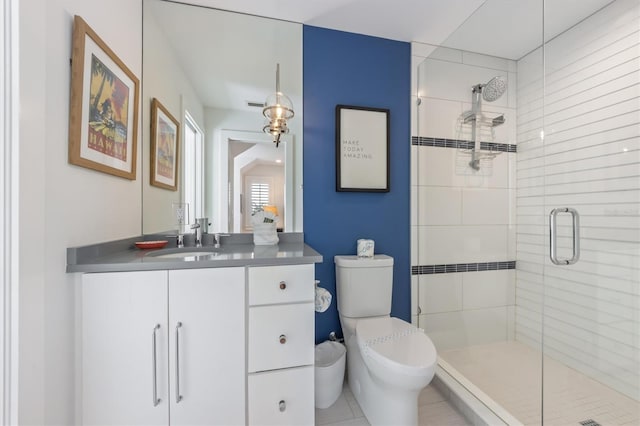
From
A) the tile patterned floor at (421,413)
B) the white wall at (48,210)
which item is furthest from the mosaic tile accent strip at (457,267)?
the white wall at (48,210)

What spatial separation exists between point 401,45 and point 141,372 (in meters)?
2.47

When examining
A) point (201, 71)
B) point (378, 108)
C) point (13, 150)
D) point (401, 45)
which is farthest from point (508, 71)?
point (13, 150)

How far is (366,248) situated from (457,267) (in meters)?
0.77

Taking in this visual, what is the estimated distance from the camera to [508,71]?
196 centimetres

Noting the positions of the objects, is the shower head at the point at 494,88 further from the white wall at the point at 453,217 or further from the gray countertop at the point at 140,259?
the gray countertop at the point at 140,259

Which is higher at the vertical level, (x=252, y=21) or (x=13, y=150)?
(x=252, y=21)

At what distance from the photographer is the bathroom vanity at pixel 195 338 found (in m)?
1.05

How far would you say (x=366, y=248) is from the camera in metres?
1.82

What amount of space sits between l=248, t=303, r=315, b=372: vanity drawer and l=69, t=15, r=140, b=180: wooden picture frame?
95 cm

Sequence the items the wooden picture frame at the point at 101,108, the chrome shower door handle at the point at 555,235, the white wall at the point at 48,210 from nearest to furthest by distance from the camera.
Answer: the white wall at the point at 48,210 < the wooden picture frame at the point at 101,108 < the chrome shower door handle at the point at 555,235

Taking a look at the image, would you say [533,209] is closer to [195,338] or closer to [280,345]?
[280,345]

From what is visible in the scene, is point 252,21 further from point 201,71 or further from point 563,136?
point 563,136

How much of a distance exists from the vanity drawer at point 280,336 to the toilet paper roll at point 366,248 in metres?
0.66

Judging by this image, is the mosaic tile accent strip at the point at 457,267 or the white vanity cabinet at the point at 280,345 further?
the mosaic tile accent strip at the point at 457,267
